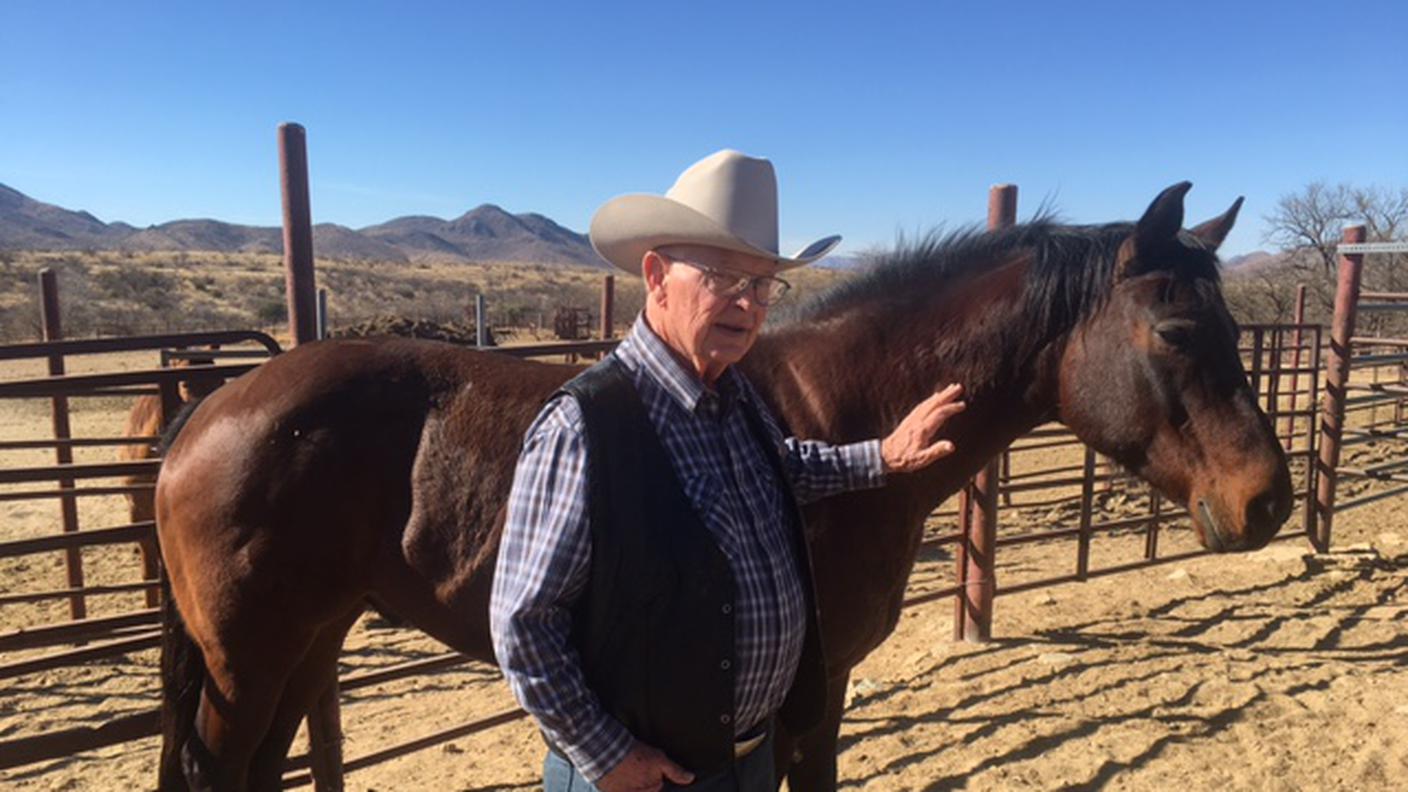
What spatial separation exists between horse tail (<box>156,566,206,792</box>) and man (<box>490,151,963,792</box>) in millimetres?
1831

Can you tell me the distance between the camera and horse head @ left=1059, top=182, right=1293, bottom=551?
2254 mm

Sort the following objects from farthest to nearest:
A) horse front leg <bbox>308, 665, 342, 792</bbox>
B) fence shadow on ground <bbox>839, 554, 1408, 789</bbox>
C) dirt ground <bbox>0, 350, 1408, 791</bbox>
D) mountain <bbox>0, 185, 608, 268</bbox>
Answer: mountain <bbox>0, 185, 608, 268</bbox>, fence shadow on ground <bbox>839, 554, 1408, 789</bbox>, dirt ground <bbox>0, 350, 1408, 791</bbox>, horse front leg <bbox>308, 665, 342, 792</bbox>

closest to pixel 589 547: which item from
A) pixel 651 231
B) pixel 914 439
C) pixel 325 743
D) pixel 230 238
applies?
pixel 651 231

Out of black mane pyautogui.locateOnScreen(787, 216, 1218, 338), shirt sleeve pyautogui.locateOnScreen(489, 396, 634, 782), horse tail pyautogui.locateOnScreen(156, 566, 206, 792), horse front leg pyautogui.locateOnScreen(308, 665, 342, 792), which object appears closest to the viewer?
shirt sleeve pyautogui.locateOnScreen(489, 396, 634, 782)

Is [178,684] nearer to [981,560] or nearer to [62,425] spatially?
[62,425]

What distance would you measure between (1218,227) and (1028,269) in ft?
2.30

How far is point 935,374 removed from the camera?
252 cm

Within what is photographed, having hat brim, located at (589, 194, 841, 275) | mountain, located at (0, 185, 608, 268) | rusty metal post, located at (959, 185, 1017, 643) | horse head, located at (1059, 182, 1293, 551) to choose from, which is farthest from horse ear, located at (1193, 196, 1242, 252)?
mountain, located at (0, 185, 608, 268)

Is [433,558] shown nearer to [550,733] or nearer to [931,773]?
[550,733]

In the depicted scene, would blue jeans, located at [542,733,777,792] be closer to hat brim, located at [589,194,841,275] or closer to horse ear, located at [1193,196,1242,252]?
hat brim, located at [589,194,841,275]

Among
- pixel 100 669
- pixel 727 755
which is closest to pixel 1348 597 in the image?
pixel 727 755

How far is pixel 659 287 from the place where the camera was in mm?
1487

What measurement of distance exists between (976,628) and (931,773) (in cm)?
163

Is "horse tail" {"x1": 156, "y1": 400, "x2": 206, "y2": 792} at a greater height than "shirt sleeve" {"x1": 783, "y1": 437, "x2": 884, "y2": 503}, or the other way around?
"shirt sleeve" {"x1": 783, "y1": 437, "x2": 884, "y2": 503}
